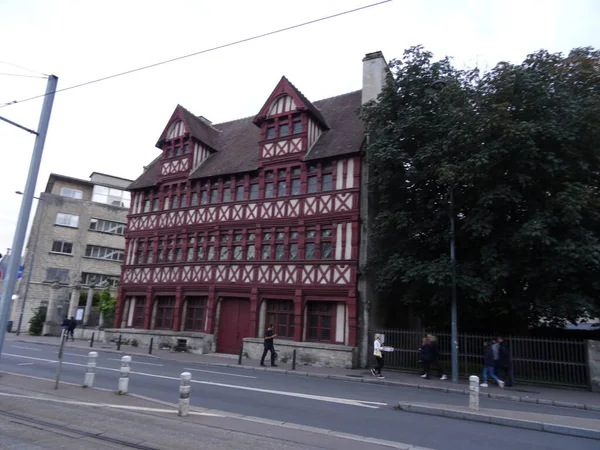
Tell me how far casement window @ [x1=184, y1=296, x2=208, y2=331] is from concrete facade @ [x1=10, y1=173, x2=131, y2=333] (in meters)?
15.5

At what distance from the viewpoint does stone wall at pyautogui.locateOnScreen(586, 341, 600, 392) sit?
45.7ft

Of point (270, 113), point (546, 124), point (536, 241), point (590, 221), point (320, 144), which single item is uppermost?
point (270, 113)

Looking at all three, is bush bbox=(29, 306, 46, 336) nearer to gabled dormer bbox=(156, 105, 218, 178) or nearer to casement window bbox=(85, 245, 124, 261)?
casement window bbox=(85, 245, 124, 261)

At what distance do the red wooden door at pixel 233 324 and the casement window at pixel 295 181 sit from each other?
6.06 m

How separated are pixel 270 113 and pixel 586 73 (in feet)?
47.2

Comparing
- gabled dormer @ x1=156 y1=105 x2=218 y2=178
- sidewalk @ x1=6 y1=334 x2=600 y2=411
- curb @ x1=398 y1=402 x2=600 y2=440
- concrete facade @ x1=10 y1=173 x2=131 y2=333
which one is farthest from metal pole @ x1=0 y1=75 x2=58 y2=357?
concrete facade @ x1=10 y1=173 x2=131 y2=333

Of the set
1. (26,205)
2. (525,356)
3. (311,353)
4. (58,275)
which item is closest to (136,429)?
(26,205)

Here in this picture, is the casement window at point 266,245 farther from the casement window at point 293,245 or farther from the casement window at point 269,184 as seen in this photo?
the casement window at point 269,184

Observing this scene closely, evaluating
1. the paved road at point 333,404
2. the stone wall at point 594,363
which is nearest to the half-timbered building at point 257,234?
the paved road at point 333,404

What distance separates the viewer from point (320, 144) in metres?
22.8

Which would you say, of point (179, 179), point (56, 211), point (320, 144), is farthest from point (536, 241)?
point (56, 211)

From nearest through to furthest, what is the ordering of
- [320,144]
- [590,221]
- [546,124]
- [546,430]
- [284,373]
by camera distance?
[546,430], [546,124], [590,221], [284,373], [320,144]

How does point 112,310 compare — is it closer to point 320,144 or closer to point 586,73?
point 320,144

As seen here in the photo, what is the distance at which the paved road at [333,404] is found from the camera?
23.2 feet
